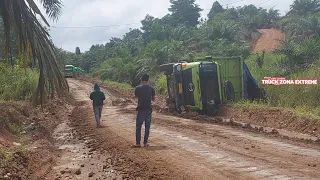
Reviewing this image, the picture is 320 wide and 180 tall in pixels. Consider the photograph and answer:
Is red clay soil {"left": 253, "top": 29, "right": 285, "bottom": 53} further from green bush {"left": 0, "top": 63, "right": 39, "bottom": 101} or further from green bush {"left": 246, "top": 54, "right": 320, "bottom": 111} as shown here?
green bush {"left": 0, "top": 63, "right": 39, "bottom": 101}

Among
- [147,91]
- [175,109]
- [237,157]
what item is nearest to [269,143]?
[237,157]

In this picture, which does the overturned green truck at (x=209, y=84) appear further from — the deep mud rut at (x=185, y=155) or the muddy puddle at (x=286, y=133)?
the muddy puddle at (x=286, y=133)

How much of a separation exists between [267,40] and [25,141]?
33532 mm

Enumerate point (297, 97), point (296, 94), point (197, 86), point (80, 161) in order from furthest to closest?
point (197, 86) → point (296, 94) → point (297, 97) → point (80, 161)

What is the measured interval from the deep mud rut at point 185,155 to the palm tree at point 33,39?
174 centimetres

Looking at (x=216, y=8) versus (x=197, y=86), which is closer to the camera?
(x=197, y=86)

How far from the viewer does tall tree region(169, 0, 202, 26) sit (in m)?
63.3

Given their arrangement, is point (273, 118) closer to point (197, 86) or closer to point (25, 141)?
point (197, 86)

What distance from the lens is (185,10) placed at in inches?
2491

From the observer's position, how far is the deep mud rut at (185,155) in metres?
6.55

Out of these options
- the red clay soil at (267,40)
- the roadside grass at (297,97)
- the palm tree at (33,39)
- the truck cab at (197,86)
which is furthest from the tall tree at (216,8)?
the palm tree at (33,39)

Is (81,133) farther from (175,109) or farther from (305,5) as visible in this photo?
(305,5)

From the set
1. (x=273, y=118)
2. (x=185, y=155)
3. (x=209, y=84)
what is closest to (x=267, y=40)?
(x=209, y=84)

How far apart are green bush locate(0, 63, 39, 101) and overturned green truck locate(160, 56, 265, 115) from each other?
587 centimetres
